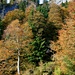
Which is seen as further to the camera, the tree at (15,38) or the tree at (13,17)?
the tree at (13,17)

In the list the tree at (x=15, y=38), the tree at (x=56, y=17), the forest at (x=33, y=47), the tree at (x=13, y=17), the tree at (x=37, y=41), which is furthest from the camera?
the tree at (x=13, y=17)

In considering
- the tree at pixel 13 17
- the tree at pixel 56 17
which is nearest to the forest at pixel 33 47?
the tree at pixel 56 17

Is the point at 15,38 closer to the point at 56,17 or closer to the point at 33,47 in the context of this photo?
the point at 33,47

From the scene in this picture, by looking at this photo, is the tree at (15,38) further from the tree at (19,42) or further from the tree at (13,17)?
the tree at (13,17)

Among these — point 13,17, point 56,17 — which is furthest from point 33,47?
point 13,17

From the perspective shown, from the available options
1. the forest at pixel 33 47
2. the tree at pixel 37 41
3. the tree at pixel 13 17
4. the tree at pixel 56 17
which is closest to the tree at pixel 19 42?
the forest at pixel 33 47

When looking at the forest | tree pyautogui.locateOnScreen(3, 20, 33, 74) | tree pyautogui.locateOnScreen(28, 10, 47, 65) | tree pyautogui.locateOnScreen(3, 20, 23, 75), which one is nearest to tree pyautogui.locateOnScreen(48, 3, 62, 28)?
the forest

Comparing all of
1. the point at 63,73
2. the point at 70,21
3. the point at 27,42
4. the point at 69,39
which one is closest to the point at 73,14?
the point at 70,21

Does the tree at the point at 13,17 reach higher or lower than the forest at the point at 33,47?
higher

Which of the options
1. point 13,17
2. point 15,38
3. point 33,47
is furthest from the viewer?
point 13,17

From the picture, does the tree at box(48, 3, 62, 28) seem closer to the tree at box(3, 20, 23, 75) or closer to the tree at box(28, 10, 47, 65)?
the tree at box(28, 10, 47, 65)

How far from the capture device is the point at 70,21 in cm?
3581

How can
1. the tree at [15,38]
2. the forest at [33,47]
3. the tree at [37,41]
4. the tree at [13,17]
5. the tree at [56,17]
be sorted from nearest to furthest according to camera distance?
the forest at [33,47] < the tree at [15,38] < the tree at [37,41] < the tree at [56,17] < the tree at [13,17]

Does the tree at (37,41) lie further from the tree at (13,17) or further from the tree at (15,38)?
the tree at (13,17)
